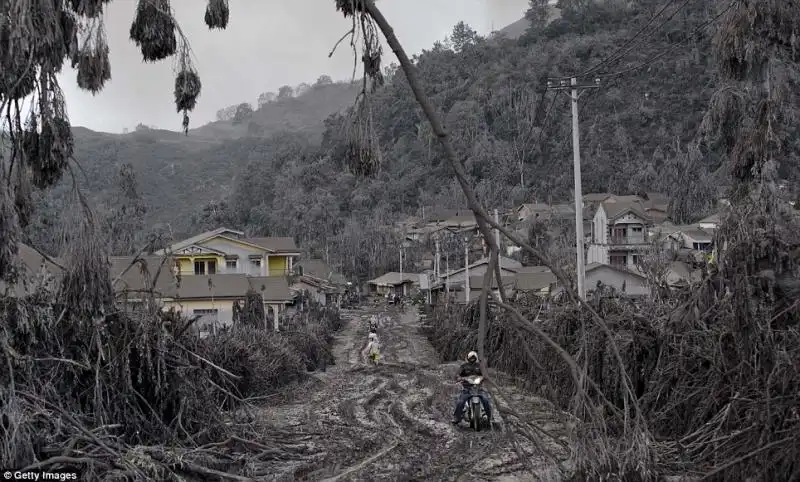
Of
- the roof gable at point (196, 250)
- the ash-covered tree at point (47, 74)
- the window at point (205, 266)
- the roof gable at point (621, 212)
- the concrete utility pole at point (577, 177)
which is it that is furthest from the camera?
the roof gable at point (621, 212)

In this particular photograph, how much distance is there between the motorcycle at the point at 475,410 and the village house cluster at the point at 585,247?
3.43m

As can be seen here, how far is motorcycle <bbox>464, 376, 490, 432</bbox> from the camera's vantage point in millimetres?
9461

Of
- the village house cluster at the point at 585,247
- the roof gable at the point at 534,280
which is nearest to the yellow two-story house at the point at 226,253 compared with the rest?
the village house cluster at the point at 585,247

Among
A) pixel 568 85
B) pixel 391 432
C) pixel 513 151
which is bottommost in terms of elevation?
pixel 391 432

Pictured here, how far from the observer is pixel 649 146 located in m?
70.6

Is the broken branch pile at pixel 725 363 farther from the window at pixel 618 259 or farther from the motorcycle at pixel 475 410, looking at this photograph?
the window at pixel 618 259

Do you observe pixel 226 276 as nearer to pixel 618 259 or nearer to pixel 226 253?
pixel 226 253

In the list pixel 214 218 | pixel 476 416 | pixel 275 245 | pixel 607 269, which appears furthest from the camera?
pixel 214 218

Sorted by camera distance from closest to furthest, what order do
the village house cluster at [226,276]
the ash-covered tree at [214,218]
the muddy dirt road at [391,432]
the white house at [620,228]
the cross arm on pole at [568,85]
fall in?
the muddy dirt road at [391,432], the cross arm on pole at [568,85], the village house cluster at [226,276], the white house at [620,228], the ash-covered tree at [214,218]

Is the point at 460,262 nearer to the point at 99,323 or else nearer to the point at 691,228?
the point at 691,228

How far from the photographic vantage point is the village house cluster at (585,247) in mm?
27062

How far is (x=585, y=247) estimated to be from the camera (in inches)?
1709

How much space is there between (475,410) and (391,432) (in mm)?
1186

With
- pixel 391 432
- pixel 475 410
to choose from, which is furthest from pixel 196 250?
pixel 475 410
